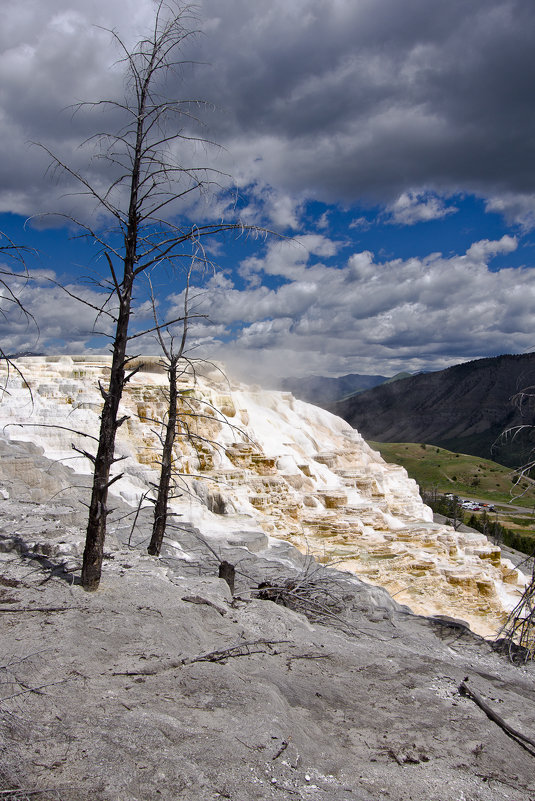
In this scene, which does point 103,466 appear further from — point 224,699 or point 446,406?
point 446,406

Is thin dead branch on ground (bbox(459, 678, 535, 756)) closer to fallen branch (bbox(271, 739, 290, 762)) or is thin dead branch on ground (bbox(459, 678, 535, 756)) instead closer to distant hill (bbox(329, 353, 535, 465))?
fallen branch (bbox(271, 739, 290, 762))

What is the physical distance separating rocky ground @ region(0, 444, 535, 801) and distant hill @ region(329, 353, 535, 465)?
131 meters

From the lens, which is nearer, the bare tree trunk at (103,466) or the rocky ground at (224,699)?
the rocky ground at (224,699)

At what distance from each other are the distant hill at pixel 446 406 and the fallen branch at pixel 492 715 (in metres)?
131

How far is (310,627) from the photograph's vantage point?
5.00 metres

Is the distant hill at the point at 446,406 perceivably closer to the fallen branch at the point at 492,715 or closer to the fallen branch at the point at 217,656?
the fallen branch at the point at 492,715

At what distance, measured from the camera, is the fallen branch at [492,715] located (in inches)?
122

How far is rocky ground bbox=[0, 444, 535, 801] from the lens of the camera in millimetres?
2287

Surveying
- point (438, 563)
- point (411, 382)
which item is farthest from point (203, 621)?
point (411, 382)

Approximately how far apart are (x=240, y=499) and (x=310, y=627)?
42.7 feet

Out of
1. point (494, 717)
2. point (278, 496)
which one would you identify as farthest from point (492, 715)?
point (278, 496)

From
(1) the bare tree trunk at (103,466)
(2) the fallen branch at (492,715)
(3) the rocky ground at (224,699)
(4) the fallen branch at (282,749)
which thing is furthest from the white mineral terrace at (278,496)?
(4) the fallen branch at (282,749)

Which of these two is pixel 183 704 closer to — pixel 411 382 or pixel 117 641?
pixel 117 641

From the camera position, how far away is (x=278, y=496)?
18922mm
